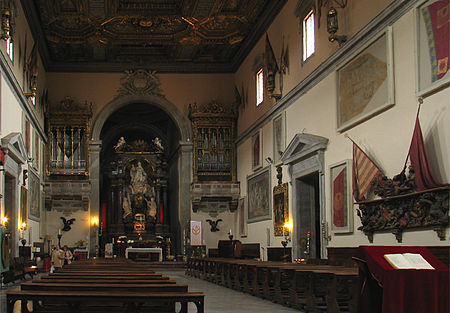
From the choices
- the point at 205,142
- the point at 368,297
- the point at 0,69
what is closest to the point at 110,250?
the point at 205,142

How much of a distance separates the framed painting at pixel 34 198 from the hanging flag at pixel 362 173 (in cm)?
1358

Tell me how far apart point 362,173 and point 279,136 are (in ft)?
26.0

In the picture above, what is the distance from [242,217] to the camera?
28.3 meters

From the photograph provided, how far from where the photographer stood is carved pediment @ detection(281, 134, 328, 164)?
57.3ft

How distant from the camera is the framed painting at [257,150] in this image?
2491 cm

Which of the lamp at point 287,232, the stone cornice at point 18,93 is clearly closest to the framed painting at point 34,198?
the stone cornice at point 18,93

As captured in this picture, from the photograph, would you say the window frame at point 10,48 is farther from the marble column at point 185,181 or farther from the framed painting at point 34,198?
the marble column at point 185,181

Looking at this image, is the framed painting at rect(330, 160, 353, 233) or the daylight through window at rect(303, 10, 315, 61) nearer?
the framed painting at rect(330, 160, 353, 233)

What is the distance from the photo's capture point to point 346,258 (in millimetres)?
15242

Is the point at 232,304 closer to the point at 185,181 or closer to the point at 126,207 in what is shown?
the point at 185,181

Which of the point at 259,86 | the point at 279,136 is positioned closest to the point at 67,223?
the point at 259,86

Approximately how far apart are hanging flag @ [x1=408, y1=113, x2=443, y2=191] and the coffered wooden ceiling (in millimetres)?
11226

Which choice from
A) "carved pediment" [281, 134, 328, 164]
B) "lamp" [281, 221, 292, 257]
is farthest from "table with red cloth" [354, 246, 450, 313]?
"lamp" [281, 221, 292, 257]

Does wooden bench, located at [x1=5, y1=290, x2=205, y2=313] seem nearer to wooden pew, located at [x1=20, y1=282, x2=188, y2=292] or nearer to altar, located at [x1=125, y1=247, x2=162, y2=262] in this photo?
wooden pew, located at [x1=20, y1=282, x2=188, y2=292]
